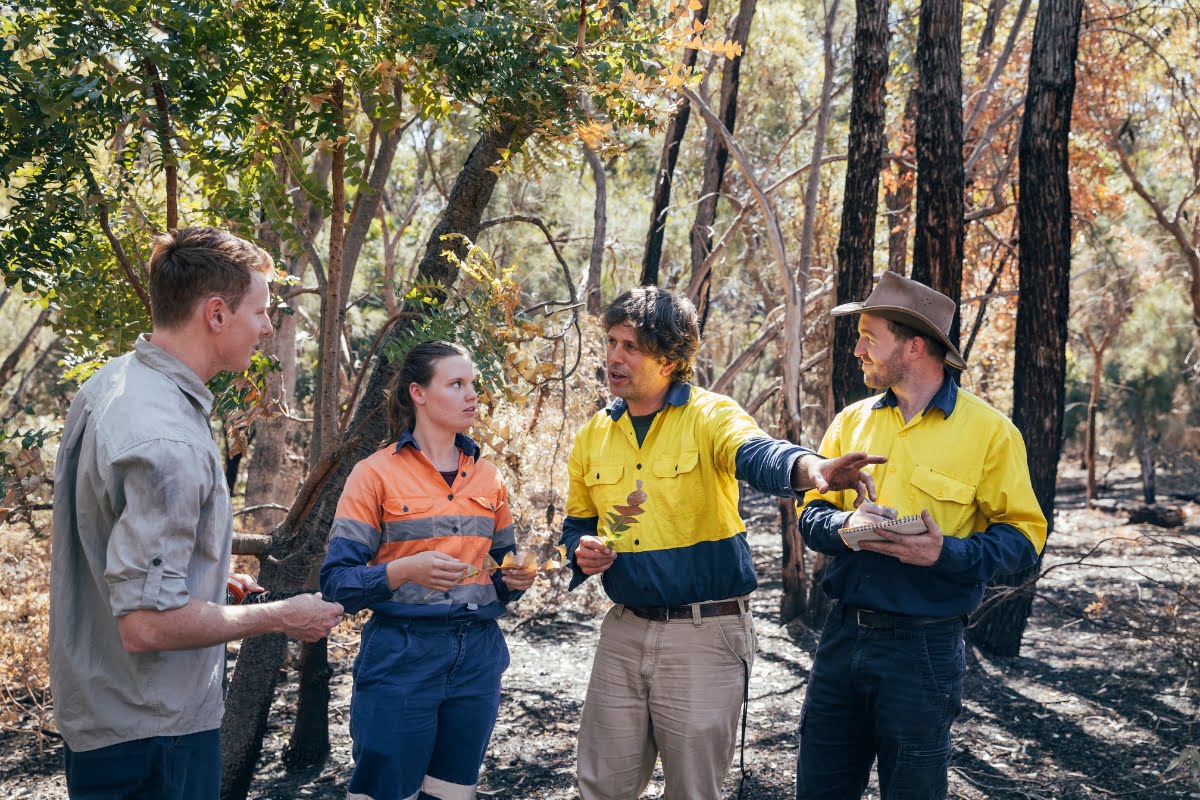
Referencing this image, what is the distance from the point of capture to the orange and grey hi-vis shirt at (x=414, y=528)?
3098 millimetres

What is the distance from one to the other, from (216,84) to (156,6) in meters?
0.34

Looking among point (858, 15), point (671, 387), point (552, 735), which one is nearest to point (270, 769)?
point (552, 735)

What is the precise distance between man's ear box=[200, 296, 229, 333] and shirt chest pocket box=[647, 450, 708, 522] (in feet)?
4.65

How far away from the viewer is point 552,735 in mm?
5992

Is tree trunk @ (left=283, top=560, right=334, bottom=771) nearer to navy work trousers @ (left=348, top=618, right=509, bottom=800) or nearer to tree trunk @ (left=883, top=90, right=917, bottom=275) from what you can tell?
navy work trousers @ (left=348, top=618, right=509, bottom=800)

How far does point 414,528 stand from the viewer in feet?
10.4

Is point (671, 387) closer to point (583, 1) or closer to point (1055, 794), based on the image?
point (583, 1)

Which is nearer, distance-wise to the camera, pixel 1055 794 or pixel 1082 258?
pixel 1055 794

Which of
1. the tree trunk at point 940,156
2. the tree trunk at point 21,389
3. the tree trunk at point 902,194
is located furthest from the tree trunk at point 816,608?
the tree trunk at point 21,389

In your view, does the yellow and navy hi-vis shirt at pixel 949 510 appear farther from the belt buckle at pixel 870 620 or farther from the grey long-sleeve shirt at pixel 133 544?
the grey long-sleeve shirt at pixel 133 544

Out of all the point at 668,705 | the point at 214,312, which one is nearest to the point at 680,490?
the point at 668,705

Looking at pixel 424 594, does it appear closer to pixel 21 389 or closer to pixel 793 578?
pixel 793 578

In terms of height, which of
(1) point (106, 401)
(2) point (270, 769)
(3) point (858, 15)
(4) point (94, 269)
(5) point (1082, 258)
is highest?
(5) point (1082, 258)

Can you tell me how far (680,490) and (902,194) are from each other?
9.22 metres
